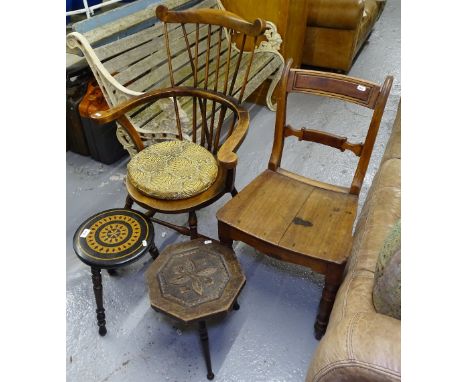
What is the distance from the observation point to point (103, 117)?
1.56m

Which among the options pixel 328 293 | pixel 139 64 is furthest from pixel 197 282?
pixel 139 64

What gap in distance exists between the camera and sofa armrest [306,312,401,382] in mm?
714

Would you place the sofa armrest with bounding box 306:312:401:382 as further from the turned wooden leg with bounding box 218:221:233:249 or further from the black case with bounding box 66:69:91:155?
the black case with bounding box 66:69:91:155

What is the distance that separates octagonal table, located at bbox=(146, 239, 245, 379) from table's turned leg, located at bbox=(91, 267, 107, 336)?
0.80 feet

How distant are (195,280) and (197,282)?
1cm

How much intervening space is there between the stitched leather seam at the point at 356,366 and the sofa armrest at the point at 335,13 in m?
3.26

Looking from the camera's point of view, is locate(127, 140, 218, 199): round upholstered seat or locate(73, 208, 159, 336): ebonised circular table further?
locate(127, 140, 218, 199): round upholstered seat

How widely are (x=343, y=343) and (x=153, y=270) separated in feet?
2.59

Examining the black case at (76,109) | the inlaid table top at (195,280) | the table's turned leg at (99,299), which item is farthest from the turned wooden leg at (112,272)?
the black case at (76,109)

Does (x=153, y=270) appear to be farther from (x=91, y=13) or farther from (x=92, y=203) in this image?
(x=91, y=13)

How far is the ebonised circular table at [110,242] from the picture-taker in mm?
1331

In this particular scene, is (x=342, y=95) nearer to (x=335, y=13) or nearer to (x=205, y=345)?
(x=205, y=345)

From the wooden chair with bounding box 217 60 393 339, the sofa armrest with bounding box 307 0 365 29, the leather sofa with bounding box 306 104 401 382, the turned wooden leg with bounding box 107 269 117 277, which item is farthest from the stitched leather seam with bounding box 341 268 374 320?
the sofa armrest with bounding box 307 0 365 29

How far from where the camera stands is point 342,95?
1463 mm
